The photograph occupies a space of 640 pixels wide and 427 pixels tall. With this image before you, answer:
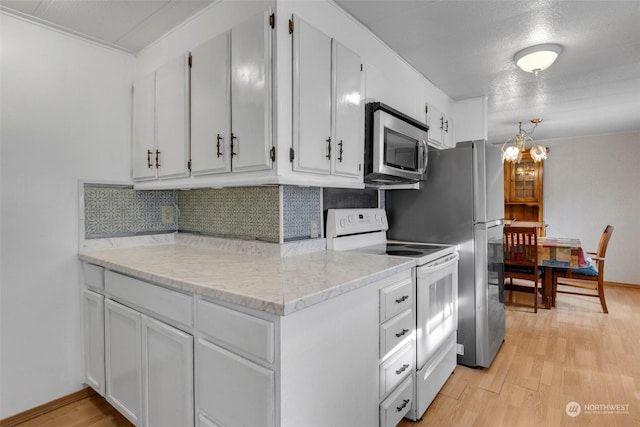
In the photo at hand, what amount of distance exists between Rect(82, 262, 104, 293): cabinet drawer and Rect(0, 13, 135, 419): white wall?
0.09 metres

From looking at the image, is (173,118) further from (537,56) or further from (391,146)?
(537,56)

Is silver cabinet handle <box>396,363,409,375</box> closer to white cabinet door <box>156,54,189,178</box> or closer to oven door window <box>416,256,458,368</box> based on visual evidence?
oven door window <box>416,256,458,368</box>

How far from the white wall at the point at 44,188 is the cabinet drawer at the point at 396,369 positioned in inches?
72.9

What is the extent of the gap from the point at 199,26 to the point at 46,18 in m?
0.87

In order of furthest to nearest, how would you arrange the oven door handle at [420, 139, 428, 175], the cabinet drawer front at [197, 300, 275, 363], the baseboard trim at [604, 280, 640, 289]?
the baseboard trim at [604, 280, 640, 289] → the oven door handle at [420, 139, 428, 175] → the cabinet drawer front at [197, 300, 275, 363]

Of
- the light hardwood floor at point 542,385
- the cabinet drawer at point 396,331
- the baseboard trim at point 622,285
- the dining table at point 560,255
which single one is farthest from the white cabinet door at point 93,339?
the baseboard trim at point 622,285

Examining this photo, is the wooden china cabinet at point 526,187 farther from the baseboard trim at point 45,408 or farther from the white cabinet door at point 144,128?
the baseboard trim at point 45,408

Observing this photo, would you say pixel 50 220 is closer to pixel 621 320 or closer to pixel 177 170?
pixel 177 170

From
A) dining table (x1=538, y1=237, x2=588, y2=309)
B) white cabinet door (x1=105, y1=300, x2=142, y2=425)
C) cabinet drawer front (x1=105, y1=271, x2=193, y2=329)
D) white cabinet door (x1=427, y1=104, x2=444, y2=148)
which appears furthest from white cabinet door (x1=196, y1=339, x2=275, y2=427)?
dining table (x1=538, y1=237, x2=588, y2=309)

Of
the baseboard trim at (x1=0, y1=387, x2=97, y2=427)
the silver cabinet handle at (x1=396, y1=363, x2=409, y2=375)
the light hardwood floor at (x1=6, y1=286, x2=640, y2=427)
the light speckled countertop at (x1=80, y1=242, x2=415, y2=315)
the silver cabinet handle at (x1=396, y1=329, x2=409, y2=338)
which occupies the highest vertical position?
the light speckled countertop at (x1=80, y1=242, x2=415, y2=315)

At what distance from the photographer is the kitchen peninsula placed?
107cm

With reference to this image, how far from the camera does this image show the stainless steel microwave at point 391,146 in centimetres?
195

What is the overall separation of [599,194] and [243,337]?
6039 millimetres

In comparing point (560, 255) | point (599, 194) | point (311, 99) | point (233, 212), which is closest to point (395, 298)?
point (311, 99)
